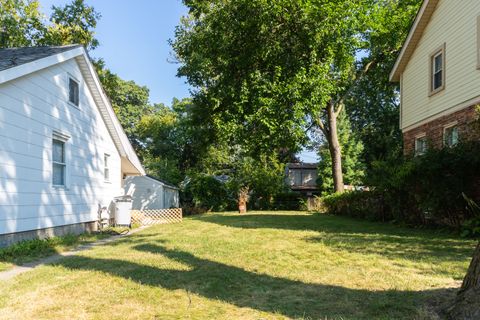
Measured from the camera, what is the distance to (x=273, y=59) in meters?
19.8

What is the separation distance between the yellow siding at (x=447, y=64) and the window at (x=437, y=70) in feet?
0.62

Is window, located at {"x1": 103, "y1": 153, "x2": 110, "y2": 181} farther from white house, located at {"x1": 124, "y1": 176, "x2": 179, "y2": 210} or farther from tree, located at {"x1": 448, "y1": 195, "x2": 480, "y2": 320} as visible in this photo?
tree, located at {"x1": 448, "y1": 195, "x2": 480, "y2": 320}

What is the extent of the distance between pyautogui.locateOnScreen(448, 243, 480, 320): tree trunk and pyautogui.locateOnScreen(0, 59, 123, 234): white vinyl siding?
28.8 feet

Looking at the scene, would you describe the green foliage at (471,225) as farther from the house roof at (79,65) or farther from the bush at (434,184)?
the house roof at (79,65)

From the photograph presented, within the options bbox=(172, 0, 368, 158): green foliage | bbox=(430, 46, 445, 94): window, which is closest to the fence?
bbox=(172, 0, 368, 158): green foliage

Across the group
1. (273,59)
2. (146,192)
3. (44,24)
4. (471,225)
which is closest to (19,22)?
(44,24)

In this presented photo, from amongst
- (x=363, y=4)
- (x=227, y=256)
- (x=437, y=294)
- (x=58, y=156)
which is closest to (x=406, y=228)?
(x=227, y=256)

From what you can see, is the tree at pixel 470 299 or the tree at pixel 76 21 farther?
the tree at pixel 76 21

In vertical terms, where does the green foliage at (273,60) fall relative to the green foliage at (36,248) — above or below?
above

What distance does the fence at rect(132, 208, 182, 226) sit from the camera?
1842 centimetres

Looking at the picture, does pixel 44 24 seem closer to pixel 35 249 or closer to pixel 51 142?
pixel 51 142

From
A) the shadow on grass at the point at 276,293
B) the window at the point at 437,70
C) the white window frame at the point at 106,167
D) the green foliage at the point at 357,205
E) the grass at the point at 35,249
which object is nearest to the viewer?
the shadow on grass at the point at 276,293

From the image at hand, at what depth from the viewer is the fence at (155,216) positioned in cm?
1842

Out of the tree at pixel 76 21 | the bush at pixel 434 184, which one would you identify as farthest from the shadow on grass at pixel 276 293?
the tree at pixel 76 21
